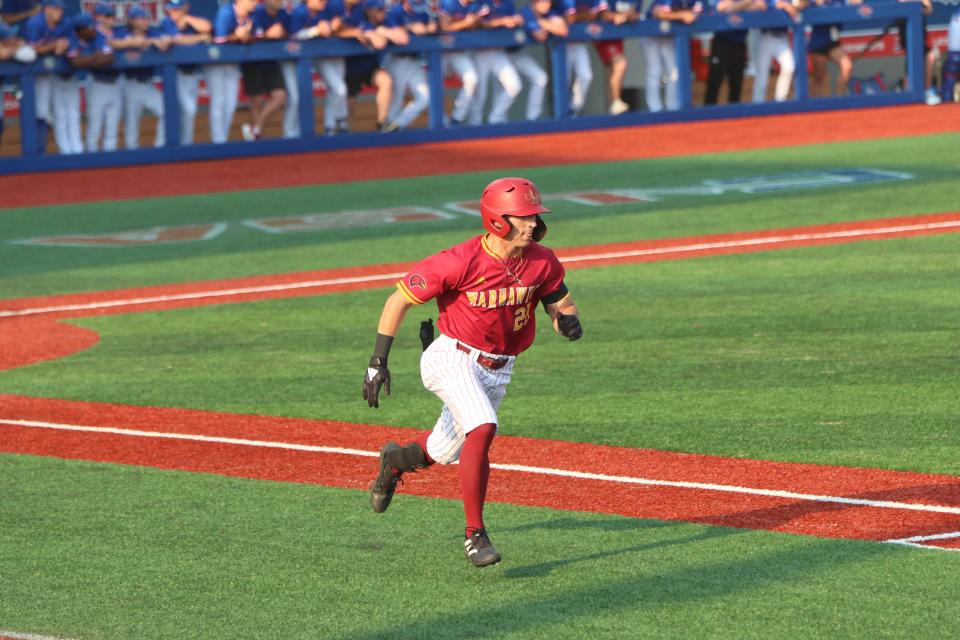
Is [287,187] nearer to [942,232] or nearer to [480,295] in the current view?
[942,232]

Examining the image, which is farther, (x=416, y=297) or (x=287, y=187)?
(x=287, y=187)

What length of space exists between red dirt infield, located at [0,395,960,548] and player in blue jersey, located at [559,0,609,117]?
→ 44.9 ft

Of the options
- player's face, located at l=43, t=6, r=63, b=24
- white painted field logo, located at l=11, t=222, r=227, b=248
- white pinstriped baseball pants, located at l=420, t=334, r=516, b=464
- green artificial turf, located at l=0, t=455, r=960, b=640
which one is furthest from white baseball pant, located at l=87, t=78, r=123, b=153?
white pinstriped baseball pants, located at l=420, t=334, r=516, b=464

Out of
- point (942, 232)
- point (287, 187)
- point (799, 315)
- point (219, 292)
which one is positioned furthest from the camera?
point (287, 187)

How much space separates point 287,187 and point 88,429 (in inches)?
425

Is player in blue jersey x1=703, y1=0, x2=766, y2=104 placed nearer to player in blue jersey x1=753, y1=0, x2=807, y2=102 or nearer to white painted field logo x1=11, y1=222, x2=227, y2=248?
player in blue jersey x1=753, y1=0, x2=807, y2=102

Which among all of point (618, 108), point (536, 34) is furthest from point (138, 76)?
point (618, 108)

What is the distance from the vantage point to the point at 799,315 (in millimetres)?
10922

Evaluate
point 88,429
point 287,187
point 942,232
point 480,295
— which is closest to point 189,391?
point 88,429

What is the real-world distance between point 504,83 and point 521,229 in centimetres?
1592

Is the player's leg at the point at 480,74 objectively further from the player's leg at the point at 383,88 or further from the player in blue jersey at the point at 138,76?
the player in blue jersey at the point at 138,76

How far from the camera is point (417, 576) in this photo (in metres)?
5.93

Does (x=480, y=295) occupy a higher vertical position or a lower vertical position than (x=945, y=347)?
higher

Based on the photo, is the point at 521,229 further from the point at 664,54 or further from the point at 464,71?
the point at 664,54
